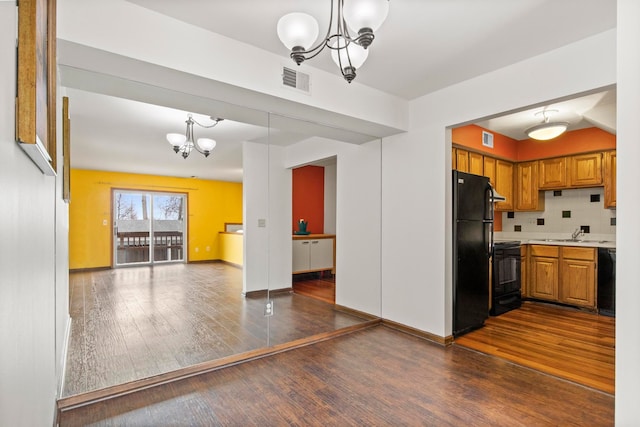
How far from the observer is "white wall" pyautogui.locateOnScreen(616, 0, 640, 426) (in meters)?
1.38

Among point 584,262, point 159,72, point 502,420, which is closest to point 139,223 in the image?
point 159,72

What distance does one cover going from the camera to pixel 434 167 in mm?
3355

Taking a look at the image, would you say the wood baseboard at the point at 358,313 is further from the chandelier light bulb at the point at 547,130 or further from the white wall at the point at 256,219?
the chandelier light bulb at the point at 547,130

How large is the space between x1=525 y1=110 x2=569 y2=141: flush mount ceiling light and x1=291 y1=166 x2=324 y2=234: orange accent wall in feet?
8.90

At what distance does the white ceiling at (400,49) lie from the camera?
6.70 feet

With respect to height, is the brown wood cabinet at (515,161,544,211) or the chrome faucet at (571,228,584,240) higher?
the brown wood cabinet at (515,161,544,211)

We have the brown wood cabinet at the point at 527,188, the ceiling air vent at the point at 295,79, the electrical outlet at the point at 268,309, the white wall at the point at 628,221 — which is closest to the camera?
the white wall at the point at 628,221

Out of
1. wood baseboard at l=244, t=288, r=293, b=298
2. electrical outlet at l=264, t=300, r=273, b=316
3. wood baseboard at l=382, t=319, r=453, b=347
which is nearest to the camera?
Answer: wood baseboard at l=382, t=319, r=453, b=347

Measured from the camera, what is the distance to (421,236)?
346 centimetres

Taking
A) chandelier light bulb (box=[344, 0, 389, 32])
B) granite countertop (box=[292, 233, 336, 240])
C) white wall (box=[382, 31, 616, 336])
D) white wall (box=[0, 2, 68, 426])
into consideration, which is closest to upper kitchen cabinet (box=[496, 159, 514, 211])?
white wall (box=[382, 31, 616, 336])

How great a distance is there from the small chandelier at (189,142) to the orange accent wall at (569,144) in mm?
4645

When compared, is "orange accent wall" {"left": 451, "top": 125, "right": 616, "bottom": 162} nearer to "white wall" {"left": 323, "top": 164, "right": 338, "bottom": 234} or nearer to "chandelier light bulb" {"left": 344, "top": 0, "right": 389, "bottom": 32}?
"white wall" {"left": 323, "top": 164, "right": 338, "bottom": 234}

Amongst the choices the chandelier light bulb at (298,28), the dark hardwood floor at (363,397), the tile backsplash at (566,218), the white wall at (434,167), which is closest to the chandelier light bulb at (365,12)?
the chandelier light bulb at (298,28)

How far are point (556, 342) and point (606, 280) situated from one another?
1.61 metres
